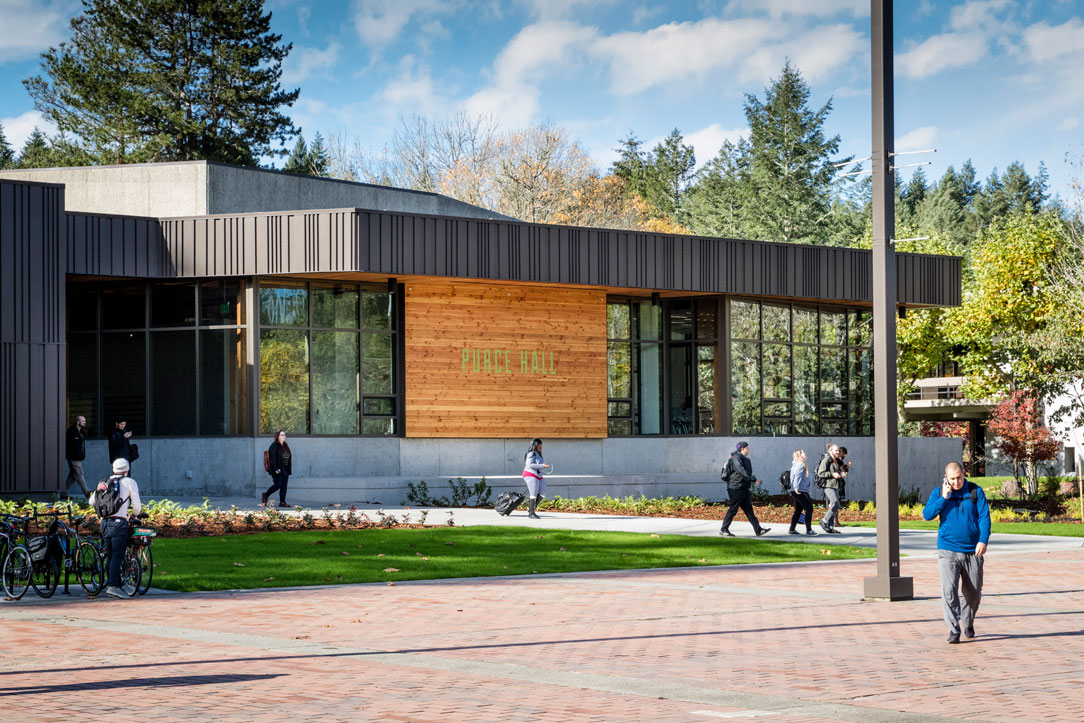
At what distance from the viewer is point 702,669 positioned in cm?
1025

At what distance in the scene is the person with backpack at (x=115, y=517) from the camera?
1516cm

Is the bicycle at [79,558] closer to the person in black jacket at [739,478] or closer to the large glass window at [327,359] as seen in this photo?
the person in black jacket at [739,478]

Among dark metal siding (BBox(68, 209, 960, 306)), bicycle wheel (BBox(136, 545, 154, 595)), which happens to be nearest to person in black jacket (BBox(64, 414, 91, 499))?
dark metal siding (BBox(68, 209, 960, 306))

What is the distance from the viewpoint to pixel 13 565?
15.1 m

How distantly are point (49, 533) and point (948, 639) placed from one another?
10042 millimetres

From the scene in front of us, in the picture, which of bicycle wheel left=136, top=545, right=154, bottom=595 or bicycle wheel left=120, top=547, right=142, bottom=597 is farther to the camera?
bicycle wheel left=136, top=545, right=154, bottom=595

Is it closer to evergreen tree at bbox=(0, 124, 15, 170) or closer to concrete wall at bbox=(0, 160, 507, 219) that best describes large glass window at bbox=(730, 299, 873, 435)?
concrete wall at bbox=(0, 160, 507, 219)

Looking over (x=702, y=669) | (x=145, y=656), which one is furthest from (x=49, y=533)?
(x=702, y=669)

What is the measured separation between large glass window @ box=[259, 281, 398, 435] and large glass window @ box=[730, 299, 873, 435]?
31.8 ft

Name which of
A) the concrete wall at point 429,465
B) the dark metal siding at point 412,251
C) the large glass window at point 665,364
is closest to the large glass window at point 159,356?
the concrete wall at point 429,465

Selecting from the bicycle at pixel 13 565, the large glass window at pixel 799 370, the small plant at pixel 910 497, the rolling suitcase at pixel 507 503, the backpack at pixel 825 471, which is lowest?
the small plant at pixel 910 497

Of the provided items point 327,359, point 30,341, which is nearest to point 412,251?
point 327,359

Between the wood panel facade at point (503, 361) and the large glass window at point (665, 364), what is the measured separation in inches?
42.7

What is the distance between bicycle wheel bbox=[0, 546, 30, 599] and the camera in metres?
15.0
